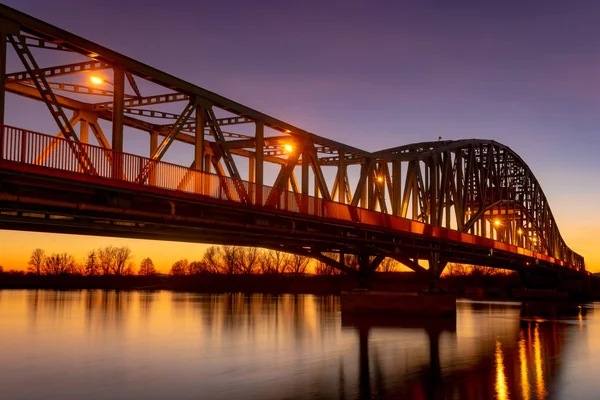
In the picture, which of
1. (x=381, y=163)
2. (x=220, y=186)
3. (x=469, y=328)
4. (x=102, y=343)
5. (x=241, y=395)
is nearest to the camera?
(x=241, y=395)

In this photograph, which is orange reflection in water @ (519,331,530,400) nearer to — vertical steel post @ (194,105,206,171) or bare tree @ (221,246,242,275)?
vertical steel post @ (194,105,206,171)

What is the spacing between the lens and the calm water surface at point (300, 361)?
78.7 ft

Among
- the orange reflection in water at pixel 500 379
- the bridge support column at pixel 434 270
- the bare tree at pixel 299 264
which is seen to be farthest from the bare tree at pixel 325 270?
the orange reflection in water at pixel 500 379

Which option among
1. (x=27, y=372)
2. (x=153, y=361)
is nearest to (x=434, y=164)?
(x=153, y=361)

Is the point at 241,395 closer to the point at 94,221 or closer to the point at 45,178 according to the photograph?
the point at 45,178

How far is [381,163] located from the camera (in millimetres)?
60781

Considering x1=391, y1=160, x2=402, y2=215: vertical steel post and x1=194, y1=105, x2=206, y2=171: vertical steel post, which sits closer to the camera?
x1=194, y1=105, x2=206, y2=171: vertical steel post

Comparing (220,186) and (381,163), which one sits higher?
(381,163)

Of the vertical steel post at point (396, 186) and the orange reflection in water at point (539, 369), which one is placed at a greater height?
the vertical steel post at point (396, 186)

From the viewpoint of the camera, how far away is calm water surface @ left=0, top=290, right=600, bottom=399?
2398 cm

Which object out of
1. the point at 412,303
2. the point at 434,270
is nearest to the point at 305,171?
the point at 412,303

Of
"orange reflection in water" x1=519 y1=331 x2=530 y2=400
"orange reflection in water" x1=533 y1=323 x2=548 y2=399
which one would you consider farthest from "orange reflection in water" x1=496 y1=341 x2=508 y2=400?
"orange reflection in water" x1=533 y1=323 x2=548 y2=399

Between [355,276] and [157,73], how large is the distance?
113 feet

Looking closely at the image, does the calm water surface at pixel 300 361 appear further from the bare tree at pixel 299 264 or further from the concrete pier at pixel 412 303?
the bare tree at pixel 299 264
